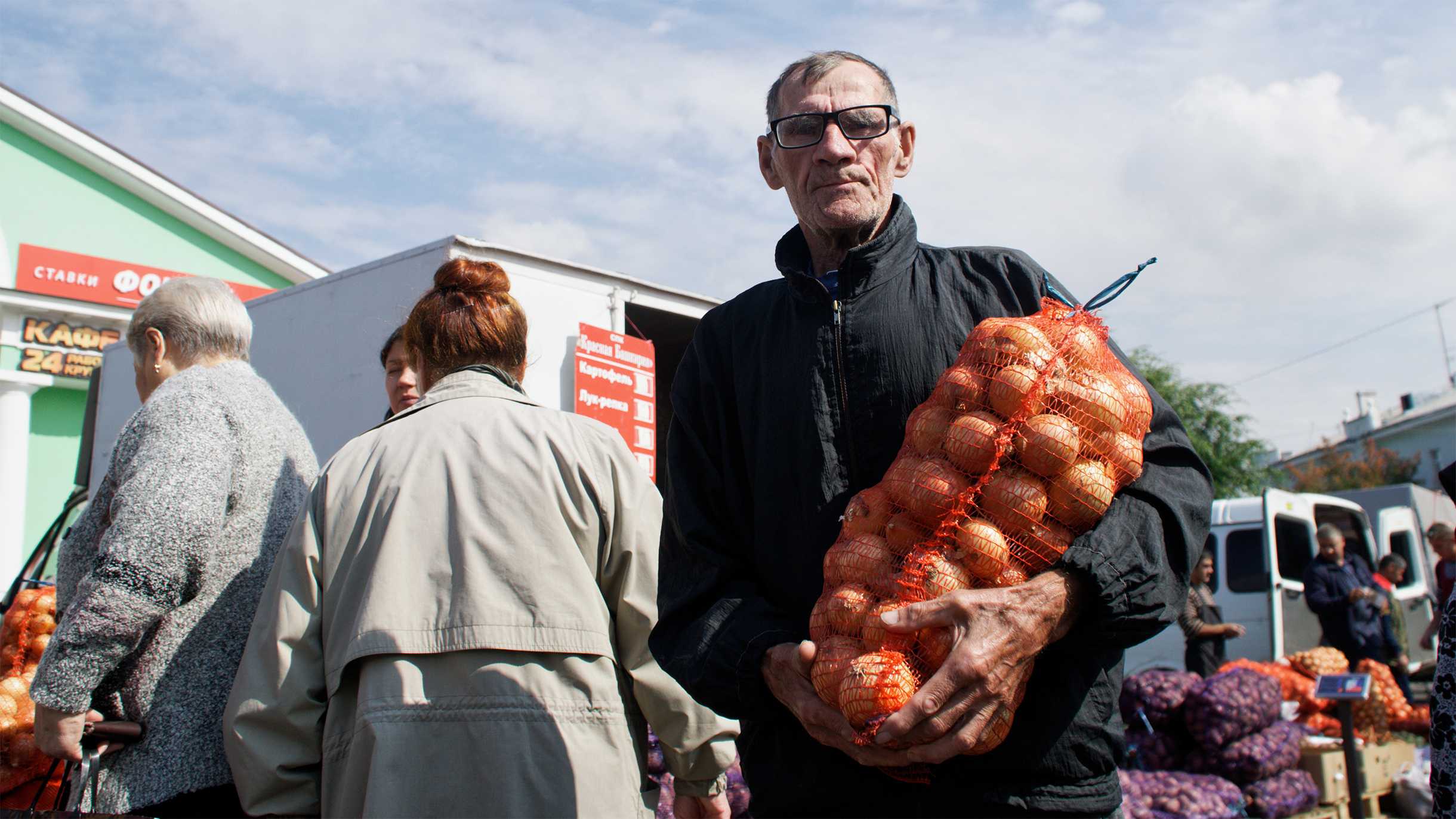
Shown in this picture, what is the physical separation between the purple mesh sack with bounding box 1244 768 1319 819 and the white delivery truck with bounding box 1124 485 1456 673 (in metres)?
4.62

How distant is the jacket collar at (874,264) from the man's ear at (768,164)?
0.20 m

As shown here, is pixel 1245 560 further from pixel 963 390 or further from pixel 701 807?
pixel 963 390

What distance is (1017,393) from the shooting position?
1.41 meters

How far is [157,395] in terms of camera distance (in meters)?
2.56

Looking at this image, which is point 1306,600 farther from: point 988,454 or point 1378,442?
point 1378,442

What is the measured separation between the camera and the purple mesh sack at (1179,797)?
4301mm

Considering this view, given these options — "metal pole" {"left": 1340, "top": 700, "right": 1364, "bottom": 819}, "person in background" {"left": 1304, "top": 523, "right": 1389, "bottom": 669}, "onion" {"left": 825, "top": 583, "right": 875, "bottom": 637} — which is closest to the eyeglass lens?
"onion" {"left": 825, "top": 583, "right": 875, "bottom": 637}

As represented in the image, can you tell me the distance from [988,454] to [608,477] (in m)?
1.18

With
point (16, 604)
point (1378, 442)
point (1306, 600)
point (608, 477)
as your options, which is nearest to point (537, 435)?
point (608, 477)

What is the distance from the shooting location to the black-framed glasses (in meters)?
1.79

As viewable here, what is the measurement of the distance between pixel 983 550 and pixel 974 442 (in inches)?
6.4

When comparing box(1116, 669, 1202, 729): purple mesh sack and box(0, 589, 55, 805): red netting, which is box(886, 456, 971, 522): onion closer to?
box(0, 589, 55, 805): red netting

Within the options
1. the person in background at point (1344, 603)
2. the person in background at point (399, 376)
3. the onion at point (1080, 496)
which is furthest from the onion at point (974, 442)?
the person in background at point (1344, 603)

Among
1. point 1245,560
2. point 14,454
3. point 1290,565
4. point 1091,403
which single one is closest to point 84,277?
point 14,454
